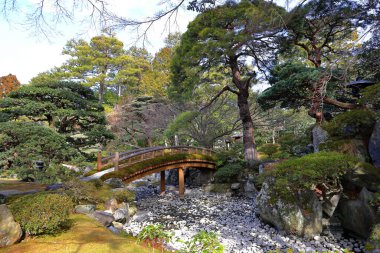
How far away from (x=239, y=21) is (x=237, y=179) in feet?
30.1

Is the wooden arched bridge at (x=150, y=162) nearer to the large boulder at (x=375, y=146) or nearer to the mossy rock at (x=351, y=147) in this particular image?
the mossy rock at (x=351, y=147)

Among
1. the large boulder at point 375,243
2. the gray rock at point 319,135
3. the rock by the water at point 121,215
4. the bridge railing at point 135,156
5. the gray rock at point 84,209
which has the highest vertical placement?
the gray rock at point 319,135

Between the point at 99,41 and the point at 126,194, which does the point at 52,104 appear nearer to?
the point at 126,194

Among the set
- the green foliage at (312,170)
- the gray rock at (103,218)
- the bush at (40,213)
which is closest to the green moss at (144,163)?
the gray rock at (103,218)

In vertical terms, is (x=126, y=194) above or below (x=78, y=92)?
below

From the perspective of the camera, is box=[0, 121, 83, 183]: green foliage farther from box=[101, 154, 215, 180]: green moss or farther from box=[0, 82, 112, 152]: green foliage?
box=[101, 154, 215, 180]: green moss

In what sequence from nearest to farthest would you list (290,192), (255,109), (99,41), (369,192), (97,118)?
(369,192)
(290,192)
(97,118)
(255,109)
(99,41)

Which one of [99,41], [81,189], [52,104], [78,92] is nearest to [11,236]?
[81,189]

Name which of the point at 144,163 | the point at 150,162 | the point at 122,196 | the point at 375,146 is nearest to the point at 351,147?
the point at 375,146

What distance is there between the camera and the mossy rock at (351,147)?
23.9ft

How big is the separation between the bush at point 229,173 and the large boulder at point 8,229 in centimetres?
1140

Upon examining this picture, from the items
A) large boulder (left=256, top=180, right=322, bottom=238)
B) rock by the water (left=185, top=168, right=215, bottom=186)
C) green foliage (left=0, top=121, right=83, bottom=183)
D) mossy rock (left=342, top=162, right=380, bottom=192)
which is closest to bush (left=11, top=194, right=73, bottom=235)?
green foliage (left=0, top=121, right=83, bottom=183)

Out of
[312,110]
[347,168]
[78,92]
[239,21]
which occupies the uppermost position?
[239,21]

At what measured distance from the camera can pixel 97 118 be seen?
13.3 metres
